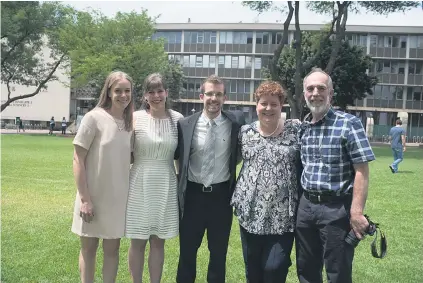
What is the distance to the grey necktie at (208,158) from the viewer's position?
4.23m

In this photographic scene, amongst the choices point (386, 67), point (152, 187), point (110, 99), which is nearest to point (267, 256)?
point (152, 187)

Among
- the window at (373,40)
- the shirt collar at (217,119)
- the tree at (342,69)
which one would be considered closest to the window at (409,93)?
the window at (373,40)

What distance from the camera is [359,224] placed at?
3512mm

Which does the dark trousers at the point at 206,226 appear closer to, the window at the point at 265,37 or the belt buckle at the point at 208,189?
the belt buckle at the point at 208,189

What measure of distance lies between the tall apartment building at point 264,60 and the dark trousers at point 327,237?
4346 centimetres

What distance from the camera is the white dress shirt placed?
→ 4254 millimetres

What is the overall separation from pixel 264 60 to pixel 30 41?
87.9 ft

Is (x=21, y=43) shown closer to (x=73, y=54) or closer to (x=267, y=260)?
(x=73, y=54)

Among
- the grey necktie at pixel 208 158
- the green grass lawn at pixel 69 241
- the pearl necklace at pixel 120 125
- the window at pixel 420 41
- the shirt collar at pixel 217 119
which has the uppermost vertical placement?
the window at pixel 420 41

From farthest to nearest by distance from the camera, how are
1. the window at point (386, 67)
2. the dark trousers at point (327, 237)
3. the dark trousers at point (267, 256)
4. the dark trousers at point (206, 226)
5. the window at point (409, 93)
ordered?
the window at point (386, 67)
the window at point (409, 93)
the dark trousers at point (206, 226)
the dark trousers at point (267, 256)
the dark trousers at point (327, 237)

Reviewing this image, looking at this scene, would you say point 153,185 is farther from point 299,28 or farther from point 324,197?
point 299,28

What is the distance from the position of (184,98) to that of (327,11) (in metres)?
30.9

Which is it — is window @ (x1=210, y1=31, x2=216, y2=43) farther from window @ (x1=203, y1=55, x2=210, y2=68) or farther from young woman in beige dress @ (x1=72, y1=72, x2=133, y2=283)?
young woman in beige dress @ (x1=72, y1=72, x2=133, y2=283)

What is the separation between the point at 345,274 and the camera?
3.61m
